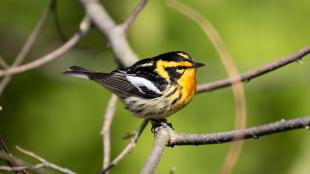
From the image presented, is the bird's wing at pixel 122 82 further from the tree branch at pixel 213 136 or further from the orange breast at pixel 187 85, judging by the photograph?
the tree branch at pixel 213 136

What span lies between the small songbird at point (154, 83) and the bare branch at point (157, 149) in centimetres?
57

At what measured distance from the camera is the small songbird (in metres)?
2.66

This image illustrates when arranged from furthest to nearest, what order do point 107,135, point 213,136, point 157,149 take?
point 107,135 → point 157,149 → point 213,136

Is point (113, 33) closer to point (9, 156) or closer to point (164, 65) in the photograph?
point (164, 65)

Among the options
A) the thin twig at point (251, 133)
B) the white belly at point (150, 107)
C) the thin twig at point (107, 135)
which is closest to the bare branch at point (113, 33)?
the thin twig at point (107, 135)

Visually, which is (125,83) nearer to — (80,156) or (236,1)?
(80,156)

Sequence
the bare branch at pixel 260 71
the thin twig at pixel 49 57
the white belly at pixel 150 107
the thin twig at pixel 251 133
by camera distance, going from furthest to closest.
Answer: the white belly at pixel 150 107 → the thin twig at pixel 49 57 → the bare branch at pixel 260 71 → the thin twig at pixel 251 133

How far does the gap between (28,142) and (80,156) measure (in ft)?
0.80

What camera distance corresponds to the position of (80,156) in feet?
9.08

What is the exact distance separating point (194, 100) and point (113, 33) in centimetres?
50

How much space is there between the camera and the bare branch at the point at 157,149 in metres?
1.57

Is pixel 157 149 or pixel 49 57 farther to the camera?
pixel 49 57

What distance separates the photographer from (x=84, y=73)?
2689mm

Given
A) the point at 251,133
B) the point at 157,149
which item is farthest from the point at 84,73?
the point at 251,133
